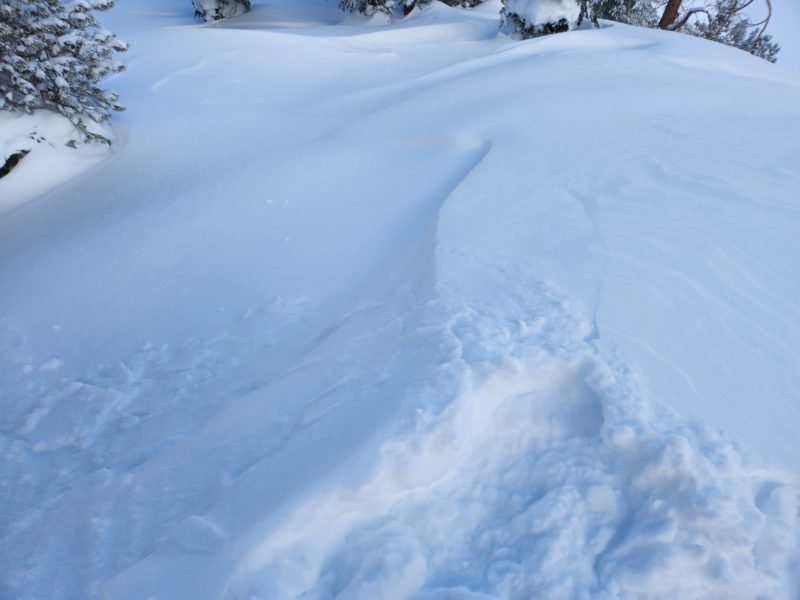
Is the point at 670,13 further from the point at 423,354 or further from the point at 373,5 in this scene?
the point at 423,354

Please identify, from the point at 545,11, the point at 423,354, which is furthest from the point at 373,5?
the point at 423,354

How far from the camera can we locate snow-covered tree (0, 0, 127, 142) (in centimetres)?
380

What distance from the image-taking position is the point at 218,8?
11.1 m

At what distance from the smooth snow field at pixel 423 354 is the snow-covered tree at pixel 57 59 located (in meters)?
0.33

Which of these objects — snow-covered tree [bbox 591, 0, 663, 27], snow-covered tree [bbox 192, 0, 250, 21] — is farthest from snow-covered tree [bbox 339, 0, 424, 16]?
snow-covered tree [bbox 591, 0, 663, 27]

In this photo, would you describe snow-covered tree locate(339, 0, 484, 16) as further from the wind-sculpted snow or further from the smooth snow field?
the wind-sculpted snow

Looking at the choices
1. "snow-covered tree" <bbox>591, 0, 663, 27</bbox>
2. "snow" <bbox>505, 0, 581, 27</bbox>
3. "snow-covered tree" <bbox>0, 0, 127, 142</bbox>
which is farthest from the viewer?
"snow-covered tree" <bbox>591, 0, 663, 27</bbox>

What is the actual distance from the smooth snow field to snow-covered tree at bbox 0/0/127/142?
33cm

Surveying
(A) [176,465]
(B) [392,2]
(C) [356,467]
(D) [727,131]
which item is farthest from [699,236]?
(B) [392,2]

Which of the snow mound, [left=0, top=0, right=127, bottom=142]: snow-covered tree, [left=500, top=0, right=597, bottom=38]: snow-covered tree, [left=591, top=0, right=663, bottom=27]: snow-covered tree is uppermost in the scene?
[left=591, top=0, right=663, bottom=27]: snow-covered tree

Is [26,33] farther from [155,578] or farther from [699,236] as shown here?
[699,236]

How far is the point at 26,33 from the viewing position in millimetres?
3852

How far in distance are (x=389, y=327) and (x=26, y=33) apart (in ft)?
14.4

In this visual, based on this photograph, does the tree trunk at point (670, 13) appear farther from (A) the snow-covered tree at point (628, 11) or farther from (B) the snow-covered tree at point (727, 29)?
(A) the snow-covered tree at point (628, 11)
